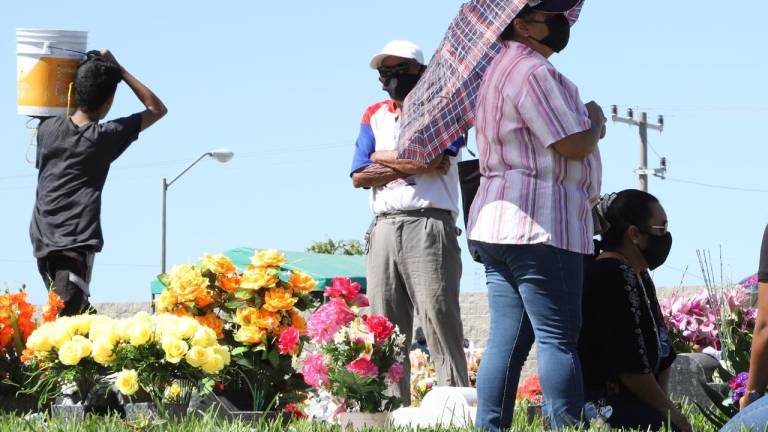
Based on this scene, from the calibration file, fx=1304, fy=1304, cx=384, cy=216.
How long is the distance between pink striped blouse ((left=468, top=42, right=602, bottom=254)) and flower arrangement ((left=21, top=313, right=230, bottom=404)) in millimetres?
1259

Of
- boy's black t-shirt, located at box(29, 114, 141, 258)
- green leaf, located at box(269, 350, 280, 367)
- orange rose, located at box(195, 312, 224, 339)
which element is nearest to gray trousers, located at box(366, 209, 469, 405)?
green leaf, located at box(269, 350, 280, 367)

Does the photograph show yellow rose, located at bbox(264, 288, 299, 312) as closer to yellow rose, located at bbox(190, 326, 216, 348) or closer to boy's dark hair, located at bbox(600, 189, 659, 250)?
yellow rose, located at bbox(190, 326, 216, 348)

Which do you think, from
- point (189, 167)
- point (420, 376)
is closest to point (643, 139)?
point (189, 167)

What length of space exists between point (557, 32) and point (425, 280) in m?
2.12

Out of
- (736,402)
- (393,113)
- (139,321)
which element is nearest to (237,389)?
(139,321)

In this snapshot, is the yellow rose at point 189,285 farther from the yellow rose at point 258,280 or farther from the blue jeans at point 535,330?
the blue jeans at point 535,330

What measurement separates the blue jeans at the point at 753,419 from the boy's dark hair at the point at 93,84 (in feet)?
13.3

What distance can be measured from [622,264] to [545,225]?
2.46 feet

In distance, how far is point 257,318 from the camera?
20.3 ft

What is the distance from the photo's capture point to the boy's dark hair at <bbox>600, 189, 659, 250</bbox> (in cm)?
563

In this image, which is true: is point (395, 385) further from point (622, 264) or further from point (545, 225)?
point (545, 225)

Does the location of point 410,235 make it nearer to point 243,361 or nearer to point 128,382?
point 243,361

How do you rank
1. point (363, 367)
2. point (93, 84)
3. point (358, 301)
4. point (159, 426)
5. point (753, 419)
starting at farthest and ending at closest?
point (93, 84)
point (358, 301)
point (363, 367)
point (159, 426)
point (753, 419)

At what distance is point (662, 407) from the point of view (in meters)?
5.30
